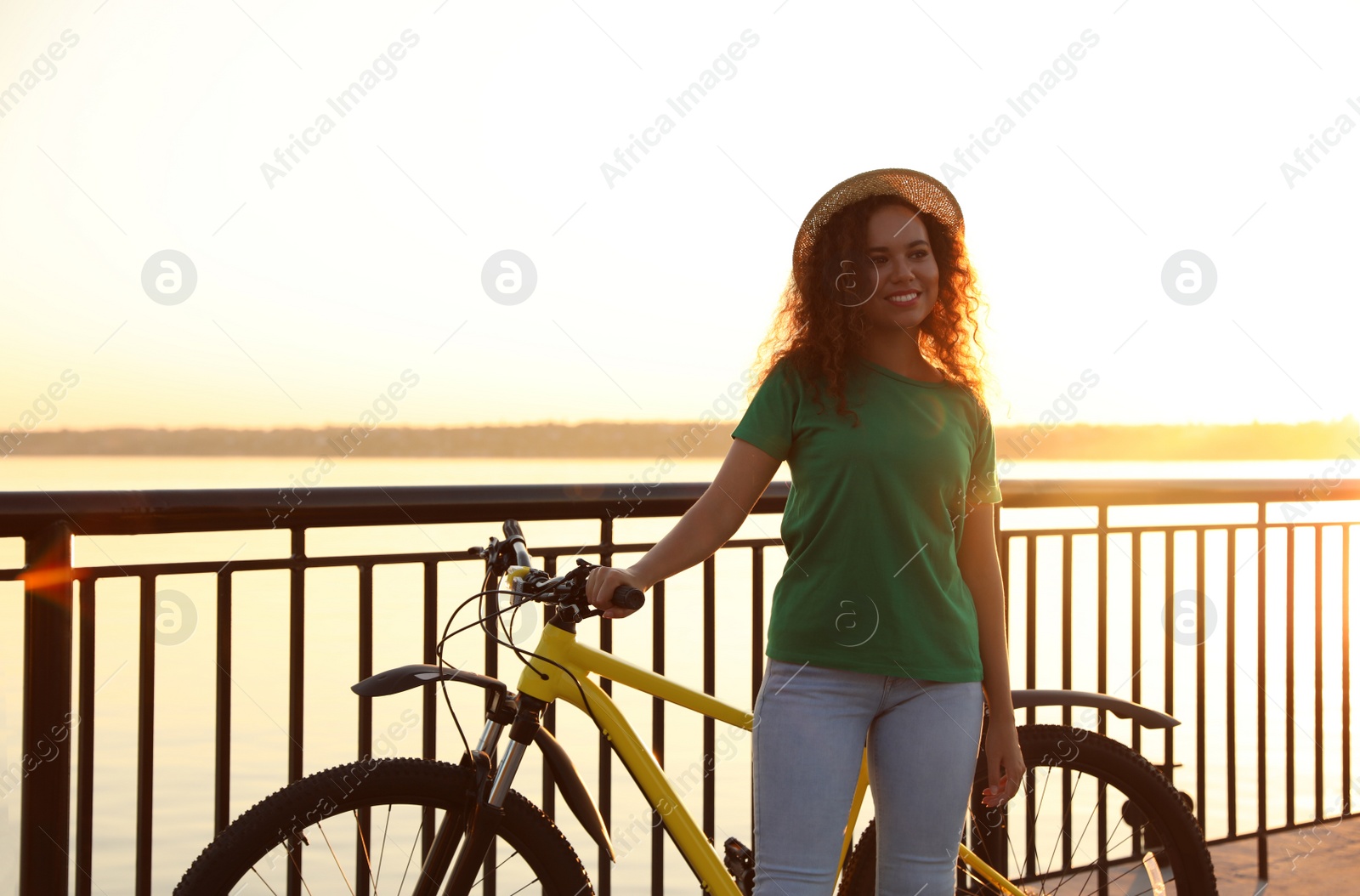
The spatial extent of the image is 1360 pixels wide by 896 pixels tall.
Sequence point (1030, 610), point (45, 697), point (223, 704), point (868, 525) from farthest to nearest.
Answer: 1. point (1030, 610)
2. point (223, 704)
3. point (45, 697)
4. point (868, 525)

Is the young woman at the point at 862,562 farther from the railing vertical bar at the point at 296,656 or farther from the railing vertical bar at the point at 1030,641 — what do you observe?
the railing vertical bar at the point at 1030,641

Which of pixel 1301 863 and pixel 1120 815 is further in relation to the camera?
pixel 1301 863

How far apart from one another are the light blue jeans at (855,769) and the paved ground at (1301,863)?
6.70 ft

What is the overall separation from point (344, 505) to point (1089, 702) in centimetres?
164

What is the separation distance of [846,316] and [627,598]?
2.01 ft

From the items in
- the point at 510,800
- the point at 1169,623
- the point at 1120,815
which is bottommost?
the point at 1120,815

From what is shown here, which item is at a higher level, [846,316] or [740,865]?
[846,316]

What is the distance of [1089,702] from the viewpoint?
8.05 feet

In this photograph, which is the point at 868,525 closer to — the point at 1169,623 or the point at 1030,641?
the point at 1030,641

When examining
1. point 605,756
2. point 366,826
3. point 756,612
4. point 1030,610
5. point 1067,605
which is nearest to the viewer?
point 366,826

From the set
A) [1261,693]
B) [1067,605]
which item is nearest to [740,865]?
[1067,605]

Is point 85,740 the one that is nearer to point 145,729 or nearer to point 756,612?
point 145,729

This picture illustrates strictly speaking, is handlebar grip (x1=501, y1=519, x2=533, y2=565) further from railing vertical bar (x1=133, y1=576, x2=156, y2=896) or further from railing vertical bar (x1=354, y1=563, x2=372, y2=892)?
railing vertical bar (x1=133, y1=576, x2=156, y2=896)

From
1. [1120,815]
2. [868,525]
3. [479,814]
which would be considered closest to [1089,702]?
[1120,815]
